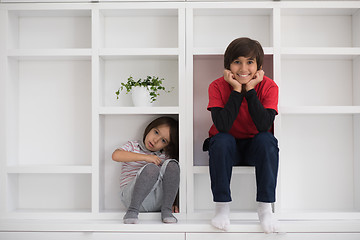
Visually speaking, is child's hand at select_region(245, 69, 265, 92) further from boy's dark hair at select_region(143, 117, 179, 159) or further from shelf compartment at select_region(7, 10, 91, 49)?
shelf compartment at select_region(7, 10, 91, 49)

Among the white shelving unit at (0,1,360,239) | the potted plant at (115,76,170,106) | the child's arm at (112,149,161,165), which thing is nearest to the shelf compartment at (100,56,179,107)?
the white shelving unit at (0,1,360,239)

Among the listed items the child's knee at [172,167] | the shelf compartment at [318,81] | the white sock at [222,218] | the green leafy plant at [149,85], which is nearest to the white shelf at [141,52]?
the green leafy plant at [149,85]

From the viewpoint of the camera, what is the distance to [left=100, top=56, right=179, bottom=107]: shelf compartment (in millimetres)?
1984

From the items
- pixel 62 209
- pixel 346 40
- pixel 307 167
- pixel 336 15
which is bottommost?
pixel 62 209

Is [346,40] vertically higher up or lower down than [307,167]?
higher up

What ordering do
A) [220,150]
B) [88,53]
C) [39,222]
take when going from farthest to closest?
[88,53] < [39,222] < [220,150]

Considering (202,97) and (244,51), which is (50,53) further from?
(244,51)

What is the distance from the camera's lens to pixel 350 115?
78.3 inches

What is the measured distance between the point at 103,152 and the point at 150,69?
489 millimetres

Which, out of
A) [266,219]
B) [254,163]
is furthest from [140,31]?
[266,219]

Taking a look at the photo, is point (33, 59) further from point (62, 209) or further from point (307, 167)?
point (307, 167)

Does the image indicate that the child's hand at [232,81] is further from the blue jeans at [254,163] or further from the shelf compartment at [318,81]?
the shelf compartment at [318,81]

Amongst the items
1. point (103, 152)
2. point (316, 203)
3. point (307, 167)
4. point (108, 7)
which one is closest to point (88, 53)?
point (108, 7)

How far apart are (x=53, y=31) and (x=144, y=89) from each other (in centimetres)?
61
